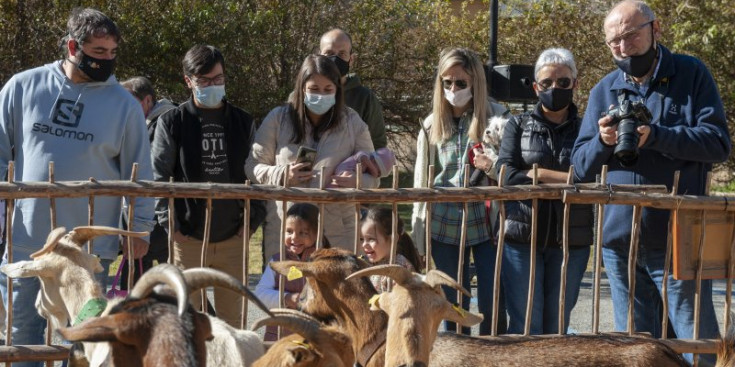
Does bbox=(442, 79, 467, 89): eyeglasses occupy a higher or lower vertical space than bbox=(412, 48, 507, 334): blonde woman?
higher

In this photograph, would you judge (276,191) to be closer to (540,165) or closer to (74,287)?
(74,287)

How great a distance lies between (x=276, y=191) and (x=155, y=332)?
7.16 ft

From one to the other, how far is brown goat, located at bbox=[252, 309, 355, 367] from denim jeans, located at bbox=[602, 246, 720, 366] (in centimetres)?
225

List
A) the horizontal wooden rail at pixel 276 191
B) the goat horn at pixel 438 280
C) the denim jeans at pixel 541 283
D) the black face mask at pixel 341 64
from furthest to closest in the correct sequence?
the black face mask at pixel 341 64
the denim jeans at pixel 541 283
the horizontal wooden rail at pixel 276 191
the goat horn at pixel 438 280

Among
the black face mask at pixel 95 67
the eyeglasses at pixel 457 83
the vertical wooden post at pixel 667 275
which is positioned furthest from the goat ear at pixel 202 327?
the eyeglasses at pixel 457 83

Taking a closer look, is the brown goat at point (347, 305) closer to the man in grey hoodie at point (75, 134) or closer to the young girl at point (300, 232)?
the young girl at point (300, 232)

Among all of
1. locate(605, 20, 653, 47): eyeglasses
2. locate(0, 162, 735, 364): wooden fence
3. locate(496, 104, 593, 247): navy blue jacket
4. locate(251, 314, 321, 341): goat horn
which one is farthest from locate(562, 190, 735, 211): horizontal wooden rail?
locate(251, 314, 321, 341): goat horn

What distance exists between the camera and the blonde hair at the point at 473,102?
7234mm

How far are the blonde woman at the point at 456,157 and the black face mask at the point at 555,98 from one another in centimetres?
56

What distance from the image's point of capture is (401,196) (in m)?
5.86

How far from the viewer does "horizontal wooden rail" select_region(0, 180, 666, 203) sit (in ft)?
18.2

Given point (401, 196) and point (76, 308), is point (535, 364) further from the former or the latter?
point (76, 308)

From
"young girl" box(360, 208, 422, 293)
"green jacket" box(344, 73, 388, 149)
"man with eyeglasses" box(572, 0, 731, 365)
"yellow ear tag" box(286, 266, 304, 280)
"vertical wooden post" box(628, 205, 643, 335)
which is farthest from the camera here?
"green jacket" box(344, 73, 388, 149)

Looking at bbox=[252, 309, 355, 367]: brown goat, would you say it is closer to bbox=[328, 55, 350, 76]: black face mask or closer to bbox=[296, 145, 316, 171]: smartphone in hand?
bbox=[296, 145, 316, 171]: smartphone in hand
